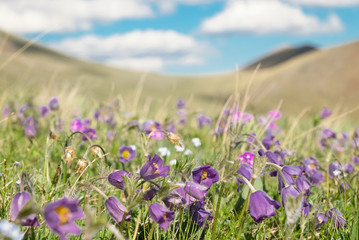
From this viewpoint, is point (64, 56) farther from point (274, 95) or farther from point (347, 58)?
point (347, 58)

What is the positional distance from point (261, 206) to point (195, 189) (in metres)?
0.26

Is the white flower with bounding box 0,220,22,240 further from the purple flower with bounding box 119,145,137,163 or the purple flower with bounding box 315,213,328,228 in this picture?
the purple flower with bounding box 119,145,137,163

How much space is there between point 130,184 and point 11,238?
416 mm

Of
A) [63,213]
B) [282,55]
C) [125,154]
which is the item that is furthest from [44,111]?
[282,55]

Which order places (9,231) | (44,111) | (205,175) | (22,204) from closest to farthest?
(9,231)
(22,204)
(205,175)
(44,111)

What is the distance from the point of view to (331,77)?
120 feet

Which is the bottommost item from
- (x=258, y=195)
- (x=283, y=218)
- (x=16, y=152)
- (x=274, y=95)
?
(x=274, y=95)

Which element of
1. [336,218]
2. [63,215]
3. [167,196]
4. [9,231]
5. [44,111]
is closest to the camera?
[9,231]

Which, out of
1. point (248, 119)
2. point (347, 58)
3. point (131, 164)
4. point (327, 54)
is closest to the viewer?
point (131, 164)

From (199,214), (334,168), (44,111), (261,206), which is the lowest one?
(334,168)

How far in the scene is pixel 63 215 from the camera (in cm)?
113

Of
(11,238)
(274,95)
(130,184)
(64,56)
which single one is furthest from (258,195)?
(64,56)

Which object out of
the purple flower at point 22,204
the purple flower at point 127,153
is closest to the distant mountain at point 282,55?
the purple flower at point 127,153

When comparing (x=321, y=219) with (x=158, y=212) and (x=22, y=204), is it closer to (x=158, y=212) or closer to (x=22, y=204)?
(x=158, y=212)
